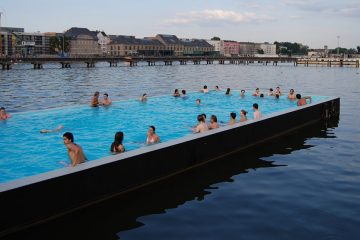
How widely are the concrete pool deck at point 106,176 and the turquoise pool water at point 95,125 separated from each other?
3.22 meters

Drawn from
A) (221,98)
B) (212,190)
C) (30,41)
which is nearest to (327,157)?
(212,190)

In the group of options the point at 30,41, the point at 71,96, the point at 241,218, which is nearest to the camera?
the point at 241,218

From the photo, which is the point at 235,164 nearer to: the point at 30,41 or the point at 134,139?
the point at 134,139

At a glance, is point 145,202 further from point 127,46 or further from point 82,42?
point 127,46

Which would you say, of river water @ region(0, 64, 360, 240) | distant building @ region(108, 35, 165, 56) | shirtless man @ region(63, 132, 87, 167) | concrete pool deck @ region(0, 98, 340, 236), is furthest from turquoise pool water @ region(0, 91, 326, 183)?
distant building @ region(108, 35, 165, 56)

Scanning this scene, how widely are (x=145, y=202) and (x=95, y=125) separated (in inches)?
400

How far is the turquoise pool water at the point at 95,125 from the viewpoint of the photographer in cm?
1366

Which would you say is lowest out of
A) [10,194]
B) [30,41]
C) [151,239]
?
[151,239]

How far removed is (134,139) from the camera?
16.9m

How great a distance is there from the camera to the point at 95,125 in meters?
19.4

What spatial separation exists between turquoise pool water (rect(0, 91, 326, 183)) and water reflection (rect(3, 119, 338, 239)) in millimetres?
3444

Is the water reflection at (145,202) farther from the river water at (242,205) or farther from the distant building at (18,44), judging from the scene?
the distant building at (18,44)

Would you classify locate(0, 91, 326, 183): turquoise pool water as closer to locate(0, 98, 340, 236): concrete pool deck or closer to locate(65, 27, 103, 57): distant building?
locate(0, 98, 340, 236): concrete pool deck

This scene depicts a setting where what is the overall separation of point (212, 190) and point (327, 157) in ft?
18.9
